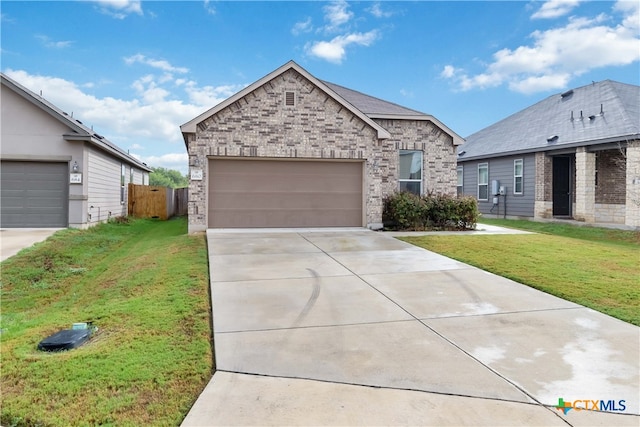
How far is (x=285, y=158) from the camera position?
1289 centimetres

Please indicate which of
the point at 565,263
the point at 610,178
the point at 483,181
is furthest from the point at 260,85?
the point at 610,178

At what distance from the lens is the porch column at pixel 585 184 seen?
16.1 m

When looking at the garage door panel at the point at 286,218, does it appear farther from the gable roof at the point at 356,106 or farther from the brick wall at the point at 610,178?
the brick wall at the point at 610,178

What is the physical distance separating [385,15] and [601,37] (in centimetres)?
997

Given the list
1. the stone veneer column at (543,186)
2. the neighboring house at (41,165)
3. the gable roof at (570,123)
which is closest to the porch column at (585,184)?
the gable roof at (570,123)

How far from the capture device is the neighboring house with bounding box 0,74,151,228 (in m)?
13.2

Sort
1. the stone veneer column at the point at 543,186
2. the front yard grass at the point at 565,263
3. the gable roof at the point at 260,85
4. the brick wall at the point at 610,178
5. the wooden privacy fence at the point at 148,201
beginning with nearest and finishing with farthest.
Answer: the front yard grass at the point at 565,263 < the gable roof at the point at 260,85 < the brick wall at the point at 610,178 < the stone veneer column at the point at 543,186 < the wooden privacy fence at the point at 148,201

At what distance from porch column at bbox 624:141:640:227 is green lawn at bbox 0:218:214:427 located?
48.1ft

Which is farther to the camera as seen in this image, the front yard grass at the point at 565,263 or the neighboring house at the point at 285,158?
the neighboring house at the point at 285,158

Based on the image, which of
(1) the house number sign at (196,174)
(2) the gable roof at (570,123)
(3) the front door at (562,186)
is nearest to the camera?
(1) the house number sign at (196,174)

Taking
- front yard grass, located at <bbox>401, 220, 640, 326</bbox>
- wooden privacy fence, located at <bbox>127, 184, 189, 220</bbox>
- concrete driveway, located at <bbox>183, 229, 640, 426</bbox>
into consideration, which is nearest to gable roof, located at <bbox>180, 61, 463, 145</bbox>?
front yard grass, located at <bbox>401, 220, 640, 326</bbox>

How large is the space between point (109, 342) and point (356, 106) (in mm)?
13249

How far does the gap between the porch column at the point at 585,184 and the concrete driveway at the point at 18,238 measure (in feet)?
60.7

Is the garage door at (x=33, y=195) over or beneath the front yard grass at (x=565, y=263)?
over
